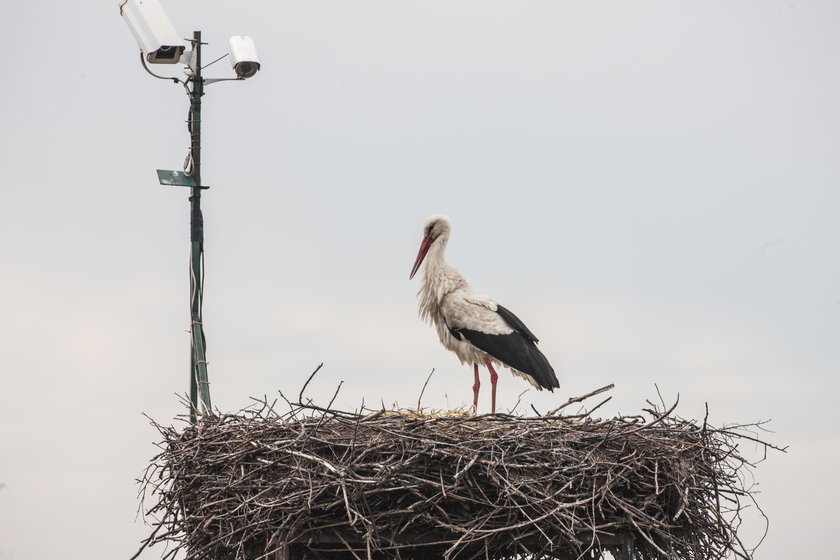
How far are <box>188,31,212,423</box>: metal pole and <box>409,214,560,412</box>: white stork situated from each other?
7.31 feet

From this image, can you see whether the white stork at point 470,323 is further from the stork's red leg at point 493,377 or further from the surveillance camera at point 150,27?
the surveillance camera at point 150,27

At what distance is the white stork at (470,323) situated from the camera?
987 cm

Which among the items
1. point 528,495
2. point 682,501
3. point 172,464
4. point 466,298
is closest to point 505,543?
point 528,495

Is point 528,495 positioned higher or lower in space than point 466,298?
lower

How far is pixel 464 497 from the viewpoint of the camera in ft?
24.5

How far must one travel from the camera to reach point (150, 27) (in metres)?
8.22

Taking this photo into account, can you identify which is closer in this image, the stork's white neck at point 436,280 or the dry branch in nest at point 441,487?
the dry branch in nest at point 441,487

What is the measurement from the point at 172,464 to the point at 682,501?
2.77m

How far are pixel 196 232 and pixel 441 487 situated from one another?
2.23 m

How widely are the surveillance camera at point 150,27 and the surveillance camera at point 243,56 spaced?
1.04 feet

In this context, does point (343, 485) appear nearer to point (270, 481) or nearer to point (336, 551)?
point (270, 481)

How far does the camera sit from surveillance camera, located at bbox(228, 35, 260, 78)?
8.20 metres

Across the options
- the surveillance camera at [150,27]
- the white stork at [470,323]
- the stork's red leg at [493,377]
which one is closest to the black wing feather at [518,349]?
the white stork at [470,323]

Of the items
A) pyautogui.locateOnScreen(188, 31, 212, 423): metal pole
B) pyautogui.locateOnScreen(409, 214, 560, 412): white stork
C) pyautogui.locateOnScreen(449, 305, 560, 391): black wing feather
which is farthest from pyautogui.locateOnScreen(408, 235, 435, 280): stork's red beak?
pyautogui.locateOnScreen(188, 31, 212, 423): metal pole
